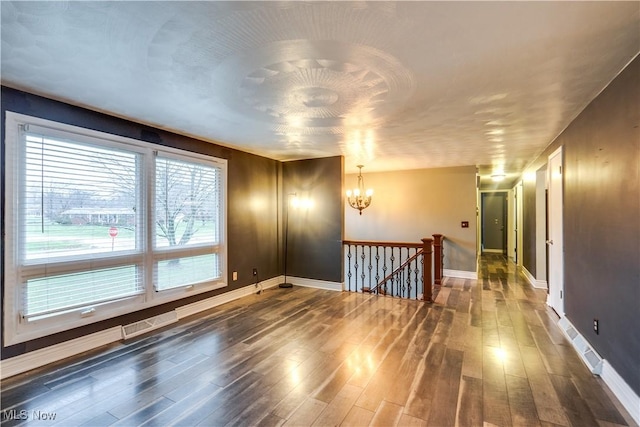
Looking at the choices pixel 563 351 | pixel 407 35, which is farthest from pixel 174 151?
pixel 563 351

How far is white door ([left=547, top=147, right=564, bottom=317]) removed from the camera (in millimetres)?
3674

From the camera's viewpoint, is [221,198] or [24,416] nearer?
[24,416]

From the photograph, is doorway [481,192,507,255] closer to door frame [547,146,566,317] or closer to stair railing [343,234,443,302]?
stair railing [343,234,443,302]

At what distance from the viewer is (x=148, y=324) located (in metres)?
3.46

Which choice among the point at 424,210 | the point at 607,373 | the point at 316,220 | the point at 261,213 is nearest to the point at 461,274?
the point at 424,210

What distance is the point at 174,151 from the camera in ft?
12.5

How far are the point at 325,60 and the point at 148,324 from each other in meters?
3.45

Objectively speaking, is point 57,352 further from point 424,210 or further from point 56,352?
point 424,210

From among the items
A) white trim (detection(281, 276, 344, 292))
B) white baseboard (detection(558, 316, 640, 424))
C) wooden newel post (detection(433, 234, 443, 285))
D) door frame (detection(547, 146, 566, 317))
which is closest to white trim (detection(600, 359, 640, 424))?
white baseboard (detection(558, 316, 640, 424))

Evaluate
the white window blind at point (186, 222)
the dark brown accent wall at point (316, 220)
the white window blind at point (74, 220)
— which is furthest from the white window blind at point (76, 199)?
the dark brown accent wall at point (316, 220)

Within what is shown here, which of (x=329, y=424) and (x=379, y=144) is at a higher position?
(x=379, y=144)

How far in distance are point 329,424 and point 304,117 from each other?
8.81 feet

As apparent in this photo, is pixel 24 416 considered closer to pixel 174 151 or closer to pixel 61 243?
pixel 61 243

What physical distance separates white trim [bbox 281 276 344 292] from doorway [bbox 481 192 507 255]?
7945mm
